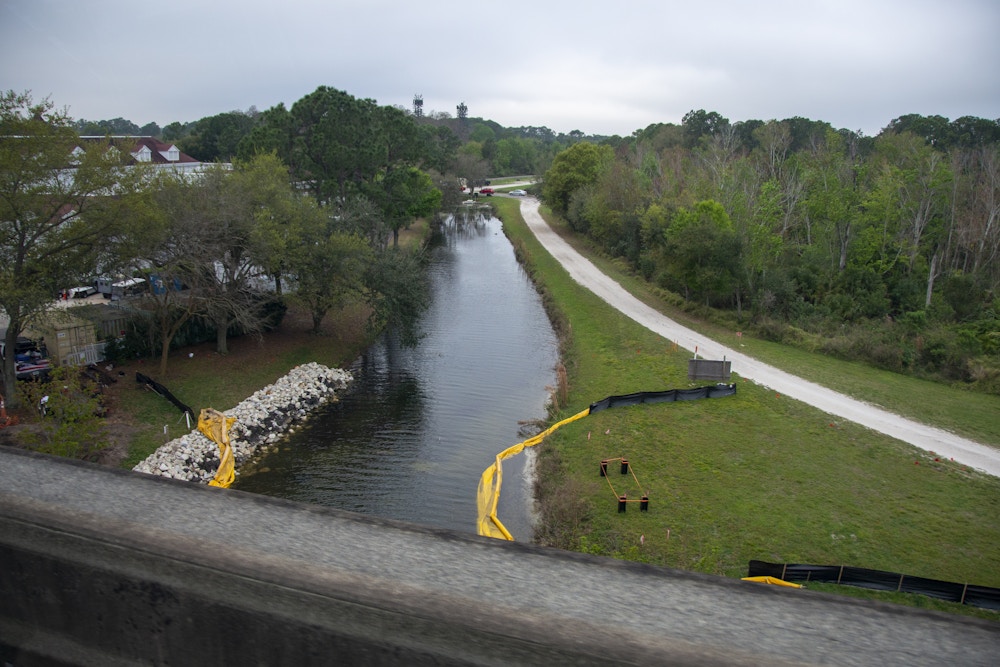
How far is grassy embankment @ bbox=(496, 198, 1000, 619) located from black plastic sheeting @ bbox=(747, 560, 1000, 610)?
22 cm

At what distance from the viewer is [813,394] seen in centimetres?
2070

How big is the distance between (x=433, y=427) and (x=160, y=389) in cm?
856

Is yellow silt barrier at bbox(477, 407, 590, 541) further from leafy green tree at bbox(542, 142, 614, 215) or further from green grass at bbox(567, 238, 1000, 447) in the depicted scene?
leafy green tree at bbox(542, 142, 614, 215)

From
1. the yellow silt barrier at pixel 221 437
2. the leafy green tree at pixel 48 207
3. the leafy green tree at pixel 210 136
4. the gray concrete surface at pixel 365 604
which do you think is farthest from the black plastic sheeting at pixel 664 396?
the leafy green tree at pixel 210 136

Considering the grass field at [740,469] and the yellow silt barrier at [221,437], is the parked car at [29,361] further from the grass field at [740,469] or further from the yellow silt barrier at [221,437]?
the yellow silt barrier at [221,437]

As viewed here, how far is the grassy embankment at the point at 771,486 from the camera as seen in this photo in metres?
12.5

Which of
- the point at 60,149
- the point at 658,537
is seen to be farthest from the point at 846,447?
the point at 60,149

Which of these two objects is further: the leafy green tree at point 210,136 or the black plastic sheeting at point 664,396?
the leafy green tree at point 210,136

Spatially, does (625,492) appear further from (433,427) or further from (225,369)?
(225,369)

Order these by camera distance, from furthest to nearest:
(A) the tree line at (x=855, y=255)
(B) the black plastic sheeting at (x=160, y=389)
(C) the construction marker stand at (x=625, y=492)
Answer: (A) the tree line at (x=855, y=255) < (B) the black plastic sheeting at (x=160, y=389) < (C) the construction marker stand at (x=625, y=492)

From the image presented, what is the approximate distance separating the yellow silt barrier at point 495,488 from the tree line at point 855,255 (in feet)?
44.1

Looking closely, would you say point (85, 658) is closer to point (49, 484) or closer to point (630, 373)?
point (49, 484)

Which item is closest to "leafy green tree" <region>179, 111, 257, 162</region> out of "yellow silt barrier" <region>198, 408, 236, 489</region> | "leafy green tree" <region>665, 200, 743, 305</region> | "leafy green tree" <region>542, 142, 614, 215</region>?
"leafy green tree" <region>542, 142, 614, 215</region>

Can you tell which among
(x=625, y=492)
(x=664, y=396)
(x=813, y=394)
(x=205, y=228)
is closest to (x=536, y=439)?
(x=625, y=492)
